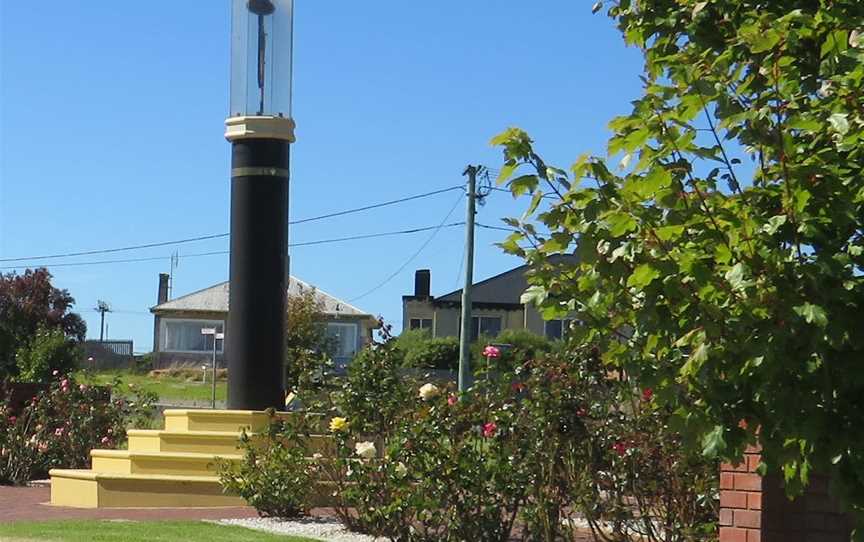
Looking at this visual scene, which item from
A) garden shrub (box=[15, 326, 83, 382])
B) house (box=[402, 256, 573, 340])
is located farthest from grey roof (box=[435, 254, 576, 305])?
garden shrub (box=[15, 326, 83, 382])

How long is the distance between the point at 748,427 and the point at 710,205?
2.30ft

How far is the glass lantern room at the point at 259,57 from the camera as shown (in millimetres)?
15445

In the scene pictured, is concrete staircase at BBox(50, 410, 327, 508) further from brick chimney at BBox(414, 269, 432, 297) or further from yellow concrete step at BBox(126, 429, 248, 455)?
brick chimney at BBox(414, 269, 432, 297)

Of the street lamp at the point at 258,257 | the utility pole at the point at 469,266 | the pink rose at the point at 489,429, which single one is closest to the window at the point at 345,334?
the utility pole at the point at 469,266

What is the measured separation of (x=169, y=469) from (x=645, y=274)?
10.7m

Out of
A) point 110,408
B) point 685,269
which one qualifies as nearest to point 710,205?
point 685,269

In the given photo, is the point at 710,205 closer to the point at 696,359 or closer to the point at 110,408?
the point at 696,359

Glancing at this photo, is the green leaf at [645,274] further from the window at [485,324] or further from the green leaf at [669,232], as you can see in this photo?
the window at [485,324]

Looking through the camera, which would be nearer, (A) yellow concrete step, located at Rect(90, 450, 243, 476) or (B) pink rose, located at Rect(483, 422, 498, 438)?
(B) pink rose, located at Rect(483, 422, 498, 438)

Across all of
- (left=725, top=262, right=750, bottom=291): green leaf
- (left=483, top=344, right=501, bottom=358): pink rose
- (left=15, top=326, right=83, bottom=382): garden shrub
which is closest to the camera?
(left=725, top=262, right=750, bottom=291): green leaf

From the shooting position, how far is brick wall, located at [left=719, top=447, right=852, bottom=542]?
19.8 feet

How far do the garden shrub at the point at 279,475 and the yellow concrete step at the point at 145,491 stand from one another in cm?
86

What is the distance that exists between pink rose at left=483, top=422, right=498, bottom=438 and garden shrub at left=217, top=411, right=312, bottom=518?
2652 mm

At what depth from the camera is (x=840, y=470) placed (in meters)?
3.98
